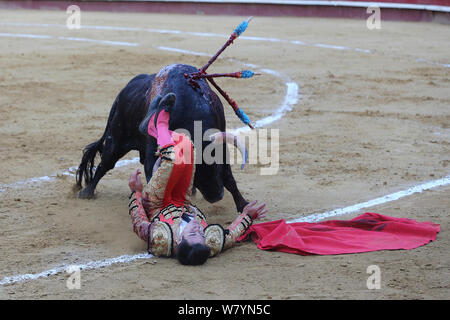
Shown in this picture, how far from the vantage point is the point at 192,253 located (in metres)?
3.37

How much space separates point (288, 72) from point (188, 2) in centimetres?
668

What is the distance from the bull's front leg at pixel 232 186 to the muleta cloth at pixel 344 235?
25cm

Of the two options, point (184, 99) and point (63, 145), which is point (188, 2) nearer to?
point (63, 145)

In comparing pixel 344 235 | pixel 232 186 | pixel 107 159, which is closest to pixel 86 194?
pixel 107 159

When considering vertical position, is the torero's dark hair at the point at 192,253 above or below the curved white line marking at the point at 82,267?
above

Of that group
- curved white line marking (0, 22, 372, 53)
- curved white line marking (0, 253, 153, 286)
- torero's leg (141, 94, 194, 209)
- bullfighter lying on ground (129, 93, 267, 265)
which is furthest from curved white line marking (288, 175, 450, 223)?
curved white line marking (0, 22, 372, 53)

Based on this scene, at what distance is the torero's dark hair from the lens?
3379 mm

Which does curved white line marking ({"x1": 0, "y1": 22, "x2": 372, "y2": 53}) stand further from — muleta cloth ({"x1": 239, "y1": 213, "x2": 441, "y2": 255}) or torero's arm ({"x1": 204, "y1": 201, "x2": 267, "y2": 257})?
torero's arm ({"x1": 204, "y1": 201, "x2": 267, "y2": 257})

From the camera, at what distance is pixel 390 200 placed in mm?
4492

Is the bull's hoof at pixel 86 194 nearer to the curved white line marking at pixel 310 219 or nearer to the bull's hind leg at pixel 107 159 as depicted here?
the bull's hind leg at pixel 107 159

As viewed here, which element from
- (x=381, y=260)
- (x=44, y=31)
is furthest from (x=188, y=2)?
(x=381, y=260)

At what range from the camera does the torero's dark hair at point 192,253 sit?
3.38 m

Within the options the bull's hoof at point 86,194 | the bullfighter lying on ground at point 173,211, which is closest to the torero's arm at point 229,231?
the bullfighter lying on ground at point 173,211

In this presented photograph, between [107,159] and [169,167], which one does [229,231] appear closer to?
[169,167]
